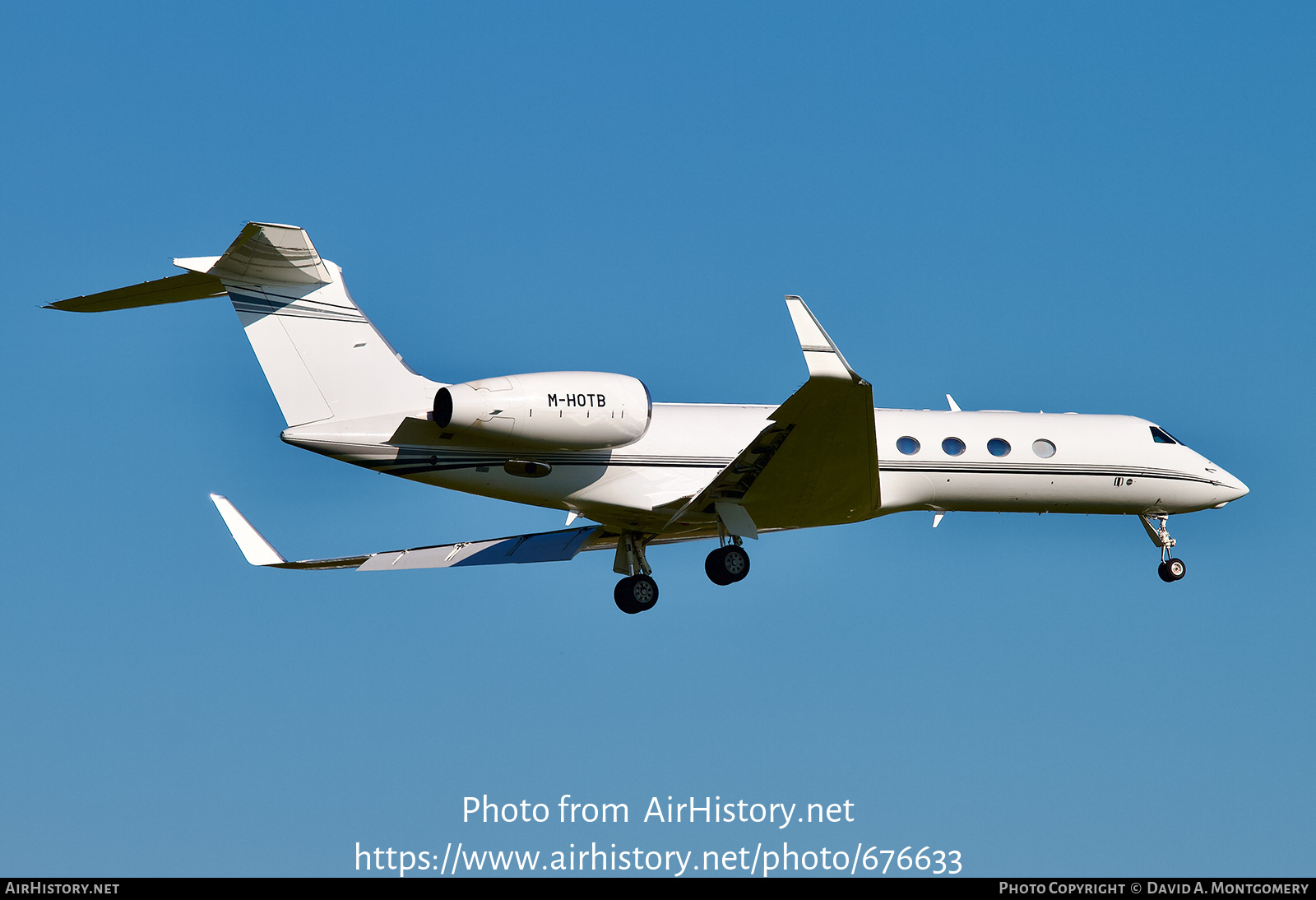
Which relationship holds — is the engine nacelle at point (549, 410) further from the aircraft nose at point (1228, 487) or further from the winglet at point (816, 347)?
the aircraft nose at point (1228, 487)

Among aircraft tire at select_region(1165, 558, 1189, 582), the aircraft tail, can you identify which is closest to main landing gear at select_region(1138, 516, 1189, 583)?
aircraft tire at select_region(1165, 558, 1189, 582)

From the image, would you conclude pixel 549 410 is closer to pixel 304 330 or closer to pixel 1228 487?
pixel 304 330

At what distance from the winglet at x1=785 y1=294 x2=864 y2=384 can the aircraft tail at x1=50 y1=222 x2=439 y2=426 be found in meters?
5.39

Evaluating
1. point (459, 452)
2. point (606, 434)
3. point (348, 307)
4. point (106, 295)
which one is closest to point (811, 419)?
point (606, 434)

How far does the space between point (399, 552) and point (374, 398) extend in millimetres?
3762

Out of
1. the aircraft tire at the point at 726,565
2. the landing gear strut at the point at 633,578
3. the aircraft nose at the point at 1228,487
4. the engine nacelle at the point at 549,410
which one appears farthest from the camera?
the aircraft nose at the point at 1228,487

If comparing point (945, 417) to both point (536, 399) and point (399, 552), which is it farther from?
point (399, 552)

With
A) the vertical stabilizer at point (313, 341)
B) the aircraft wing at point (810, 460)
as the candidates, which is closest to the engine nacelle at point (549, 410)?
the vertical stabilizer at point (313, 341)

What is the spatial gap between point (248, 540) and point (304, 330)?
3741 mm

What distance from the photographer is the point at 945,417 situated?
21.0 meters

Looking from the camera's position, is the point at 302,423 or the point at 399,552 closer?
the point at 302,423

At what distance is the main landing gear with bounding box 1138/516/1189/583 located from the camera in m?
22.4

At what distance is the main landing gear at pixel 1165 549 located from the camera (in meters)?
22.4

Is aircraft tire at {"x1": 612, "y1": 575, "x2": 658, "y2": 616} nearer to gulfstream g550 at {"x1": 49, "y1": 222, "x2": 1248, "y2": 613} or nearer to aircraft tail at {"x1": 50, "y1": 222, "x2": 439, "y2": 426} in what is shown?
gulfstream g550 at {"x1": 49, "y1": 222, "x2": 1248, "y2": 613}
